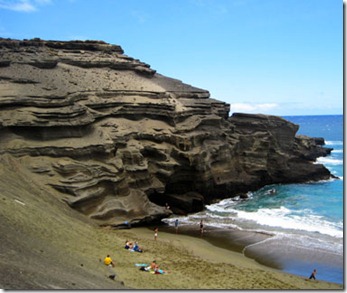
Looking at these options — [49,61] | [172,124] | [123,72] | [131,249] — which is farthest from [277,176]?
[131,249]

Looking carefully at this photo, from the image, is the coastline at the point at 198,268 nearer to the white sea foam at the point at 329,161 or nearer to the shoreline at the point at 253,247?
the shoreline at the point at 253,247

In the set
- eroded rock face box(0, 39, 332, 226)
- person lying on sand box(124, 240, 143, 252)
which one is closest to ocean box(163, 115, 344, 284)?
eroded rock face box(0, 39, 332, 226)

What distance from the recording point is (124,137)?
33594 mm

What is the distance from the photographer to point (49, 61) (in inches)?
1479

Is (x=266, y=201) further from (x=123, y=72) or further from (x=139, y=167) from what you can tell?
(x=123, y=72)

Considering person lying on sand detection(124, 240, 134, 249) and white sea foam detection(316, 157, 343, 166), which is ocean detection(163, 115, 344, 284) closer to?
person lying on sand detection(124, 240, 134, 249)

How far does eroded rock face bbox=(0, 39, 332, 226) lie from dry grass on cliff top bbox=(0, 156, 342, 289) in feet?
6.74

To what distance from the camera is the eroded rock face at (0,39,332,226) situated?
91.7ft

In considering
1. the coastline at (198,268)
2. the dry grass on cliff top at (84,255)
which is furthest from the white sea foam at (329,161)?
the dry grass on cliff top at (84,255)

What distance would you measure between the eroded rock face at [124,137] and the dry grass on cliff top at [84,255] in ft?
6.74

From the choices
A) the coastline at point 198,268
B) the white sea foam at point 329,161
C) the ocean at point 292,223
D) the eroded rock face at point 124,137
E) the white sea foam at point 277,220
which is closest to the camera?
the coastline at point 198,268

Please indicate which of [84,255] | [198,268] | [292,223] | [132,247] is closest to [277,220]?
[292,223]

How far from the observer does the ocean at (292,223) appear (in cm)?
2486

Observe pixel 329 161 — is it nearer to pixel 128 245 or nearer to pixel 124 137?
pixel 124 137
